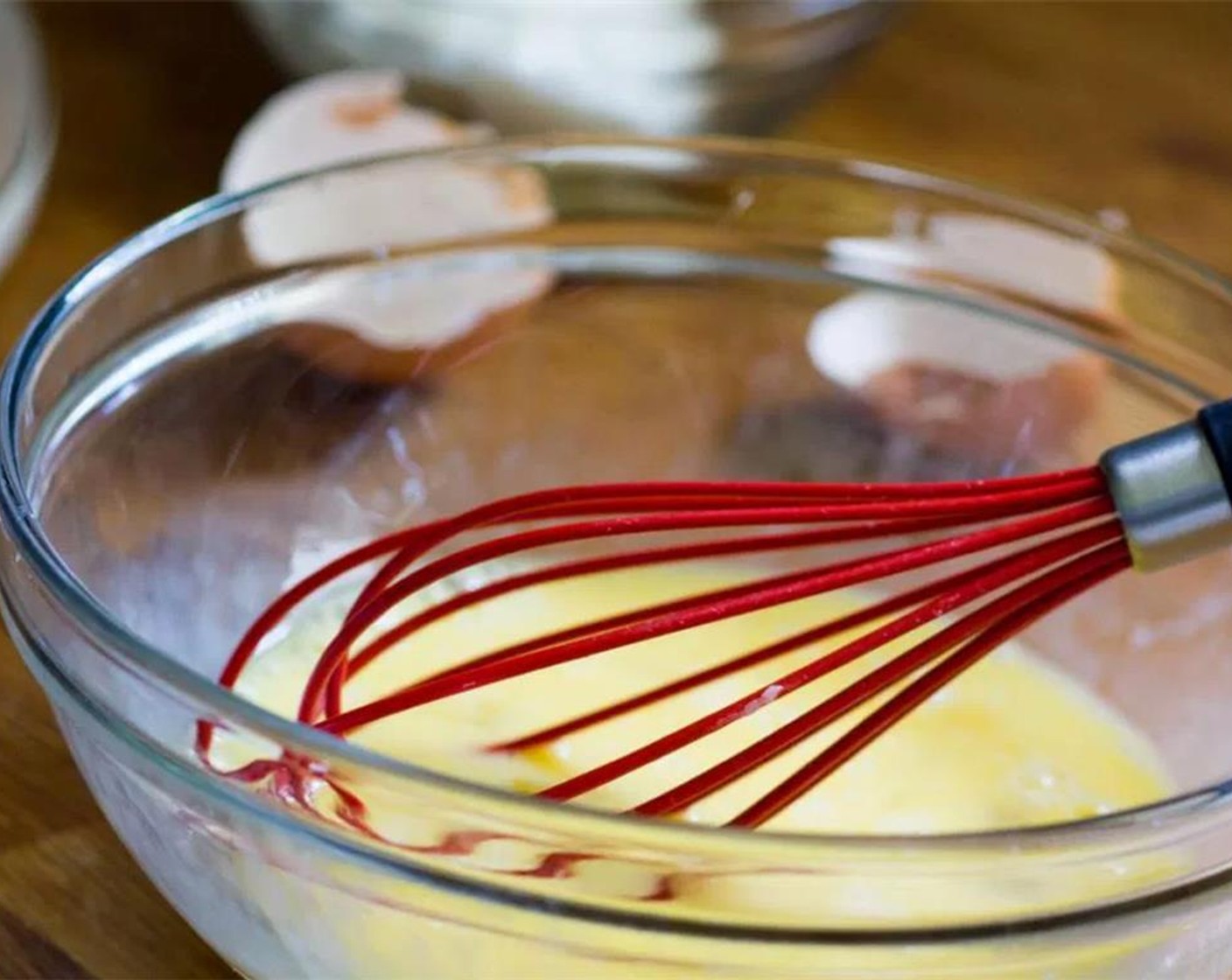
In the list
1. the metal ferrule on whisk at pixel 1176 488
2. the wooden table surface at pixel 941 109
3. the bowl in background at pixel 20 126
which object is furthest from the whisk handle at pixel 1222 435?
the bowl in background at pixel 20 126

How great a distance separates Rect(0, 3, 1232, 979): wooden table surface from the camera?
70cm

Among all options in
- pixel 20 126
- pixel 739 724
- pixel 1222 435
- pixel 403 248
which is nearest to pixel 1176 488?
pixel 1222 435

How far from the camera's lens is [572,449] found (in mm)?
569

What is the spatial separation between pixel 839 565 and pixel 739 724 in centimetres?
9

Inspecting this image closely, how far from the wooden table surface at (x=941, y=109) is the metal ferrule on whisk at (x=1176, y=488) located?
0.31 meters

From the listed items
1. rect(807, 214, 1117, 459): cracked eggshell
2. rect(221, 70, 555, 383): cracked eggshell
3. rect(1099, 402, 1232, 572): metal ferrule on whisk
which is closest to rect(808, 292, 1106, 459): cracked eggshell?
rect(807, 214, 1117, 459): cracked eggshell

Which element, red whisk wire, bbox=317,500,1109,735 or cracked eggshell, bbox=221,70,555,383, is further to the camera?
cracked eggshell, bbox=221,70,555,383

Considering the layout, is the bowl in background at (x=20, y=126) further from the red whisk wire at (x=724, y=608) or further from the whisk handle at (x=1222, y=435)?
the whisk handle at (x=1222, y=435)

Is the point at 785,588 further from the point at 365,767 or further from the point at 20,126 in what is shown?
the point at 20,126

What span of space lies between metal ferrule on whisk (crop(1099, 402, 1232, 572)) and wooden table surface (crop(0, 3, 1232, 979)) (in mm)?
306

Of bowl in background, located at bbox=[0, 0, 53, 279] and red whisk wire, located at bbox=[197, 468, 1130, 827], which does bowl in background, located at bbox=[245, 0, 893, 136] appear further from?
red whisk wire, located at bbox=[197, 468, 1130, 827]

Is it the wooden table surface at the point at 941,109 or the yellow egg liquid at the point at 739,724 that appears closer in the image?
the yellow egg liquid at the point at 739,724

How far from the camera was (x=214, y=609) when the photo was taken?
1.58 ft

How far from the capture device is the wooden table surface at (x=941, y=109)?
696 millimetres
